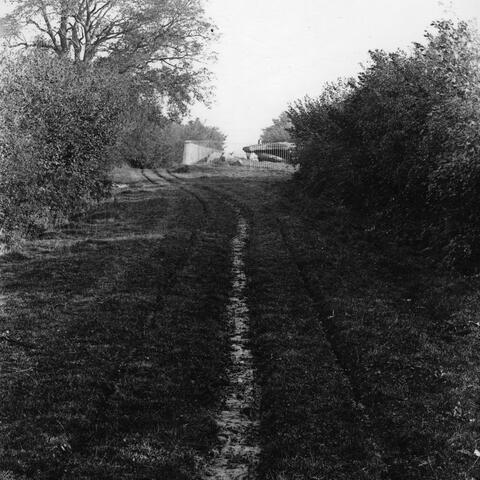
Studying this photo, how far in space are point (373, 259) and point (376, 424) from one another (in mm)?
9438

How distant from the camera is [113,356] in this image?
10.2 meters

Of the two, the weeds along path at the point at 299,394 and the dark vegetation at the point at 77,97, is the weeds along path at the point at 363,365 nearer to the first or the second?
the weeds along path at the point at 299,394

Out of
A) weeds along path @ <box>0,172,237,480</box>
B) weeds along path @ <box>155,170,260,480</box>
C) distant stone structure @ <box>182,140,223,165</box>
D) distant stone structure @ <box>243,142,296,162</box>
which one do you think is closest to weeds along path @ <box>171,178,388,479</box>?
weeds along path @ <box>155,170,260,480</box>

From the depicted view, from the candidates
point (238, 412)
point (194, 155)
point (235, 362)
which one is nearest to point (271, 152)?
point (194, 155)

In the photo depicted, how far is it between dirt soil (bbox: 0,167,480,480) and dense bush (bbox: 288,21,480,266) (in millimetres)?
1652

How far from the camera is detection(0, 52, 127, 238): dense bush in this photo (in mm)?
16812

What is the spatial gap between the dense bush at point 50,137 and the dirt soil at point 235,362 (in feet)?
6.08

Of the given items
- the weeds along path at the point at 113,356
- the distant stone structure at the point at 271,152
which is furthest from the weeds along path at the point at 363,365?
the distant stone structure at the point at 271,152

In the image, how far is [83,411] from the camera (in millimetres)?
8328

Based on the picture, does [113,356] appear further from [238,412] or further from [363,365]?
[363,365]

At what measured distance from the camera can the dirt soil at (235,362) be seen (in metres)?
7.29

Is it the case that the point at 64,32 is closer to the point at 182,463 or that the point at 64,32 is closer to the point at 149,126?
the point at 149,126

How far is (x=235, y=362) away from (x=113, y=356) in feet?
7.74

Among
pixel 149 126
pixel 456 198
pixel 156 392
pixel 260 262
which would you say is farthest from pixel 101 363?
pixel 149 126
